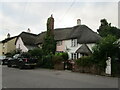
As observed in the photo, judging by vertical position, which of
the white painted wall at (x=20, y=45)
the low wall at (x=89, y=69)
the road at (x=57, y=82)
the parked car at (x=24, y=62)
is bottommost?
the road at (x=57, y=82)

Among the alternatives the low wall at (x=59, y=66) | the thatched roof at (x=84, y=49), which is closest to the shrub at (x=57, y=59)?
the low wall at (x=59, y=66)

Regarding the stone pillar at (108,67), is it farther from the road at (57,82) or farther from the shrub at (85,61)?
the road at (57,82)

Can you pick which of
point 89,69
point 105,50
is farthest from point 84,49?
point 105,50

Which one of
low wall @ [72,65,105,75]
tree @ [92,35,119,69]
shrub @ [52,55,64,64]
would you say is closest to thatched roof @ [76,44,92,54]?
shrub @ [52,55,64,64]

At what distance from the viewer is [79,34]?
33.6 meters

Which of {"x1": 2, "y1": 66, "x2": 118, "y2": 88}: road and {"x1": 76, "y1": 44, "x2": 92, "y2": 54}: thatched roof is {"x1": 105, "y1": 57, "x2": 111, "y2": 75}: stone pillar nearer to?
{"x1": 2, "y1": 66, "x2": 118, "y2": 88}: road

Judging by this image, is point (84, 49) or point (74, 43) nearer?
point (84, 49)

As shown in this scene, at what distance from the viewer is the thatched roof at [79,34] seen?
3178cm

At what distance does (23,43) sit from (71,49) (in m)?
12.2

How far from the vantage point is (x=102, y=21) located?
59656 millimetres

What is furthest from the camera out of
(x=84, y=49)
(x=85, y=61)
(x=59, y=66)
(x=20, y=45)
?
(x=20, y=45)

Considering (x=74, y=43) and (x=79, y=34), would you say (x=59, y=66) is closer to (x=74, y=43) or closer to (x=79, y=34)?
(x=74, y=43)

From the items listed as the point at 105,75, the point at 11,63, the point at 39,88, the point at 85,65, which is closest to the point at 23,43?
the point at 11,63

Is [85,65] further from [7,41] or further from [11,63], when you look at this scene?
[7,41]
